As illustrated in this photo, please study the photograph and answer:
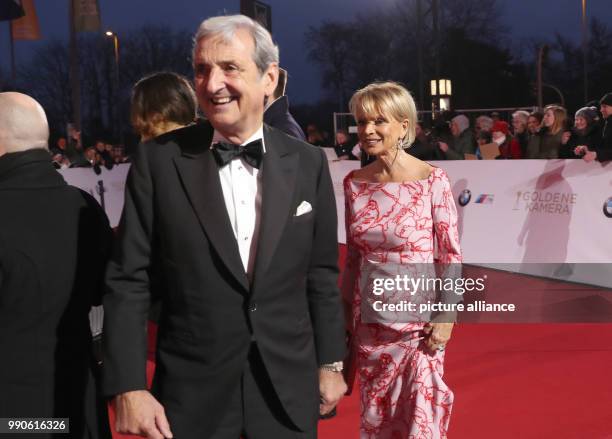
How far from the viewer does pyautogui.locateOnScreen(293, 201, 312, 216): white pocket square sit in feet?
8.38

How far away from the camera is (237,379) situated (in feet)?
8.09

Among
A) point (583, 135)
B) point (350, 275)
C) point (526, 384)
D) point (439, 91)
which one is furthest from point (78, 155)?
point (439, 91)

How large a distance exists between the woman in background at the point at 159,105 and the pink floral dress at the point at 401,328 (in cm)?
87

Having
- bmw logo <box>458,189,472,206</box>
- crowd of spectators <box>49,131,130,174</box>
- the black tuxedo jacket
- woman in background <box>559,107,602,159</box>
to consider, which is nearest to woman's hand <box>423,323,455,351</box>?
the black tuxedo jacket

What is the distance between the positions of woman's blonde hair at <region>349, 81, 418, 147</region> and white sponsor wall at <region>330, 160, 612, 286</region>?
17.3 feet

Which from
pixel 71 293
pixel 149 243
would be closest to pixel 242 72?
pixel 149 243

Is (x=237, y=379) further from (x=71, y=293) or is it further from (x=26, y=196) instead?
(x=26, y=196)

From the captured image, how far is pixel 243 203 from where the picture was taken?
8.17ft

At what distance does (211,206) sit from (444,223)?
5.37ft

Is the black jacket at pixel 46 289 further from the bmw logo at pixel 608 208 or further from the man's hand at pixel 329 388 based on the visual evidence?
the bmw logo at pixel 608 208

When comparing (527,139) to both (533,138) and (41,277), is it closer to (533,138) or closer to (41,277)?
(533,138)

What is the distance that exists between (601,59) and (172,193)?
44277mm

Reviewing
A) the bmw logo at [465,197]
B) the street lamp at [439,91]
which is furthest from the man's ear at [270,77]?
the street lamp at [439,91]

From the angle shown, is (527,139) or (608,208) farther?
(527,139)
